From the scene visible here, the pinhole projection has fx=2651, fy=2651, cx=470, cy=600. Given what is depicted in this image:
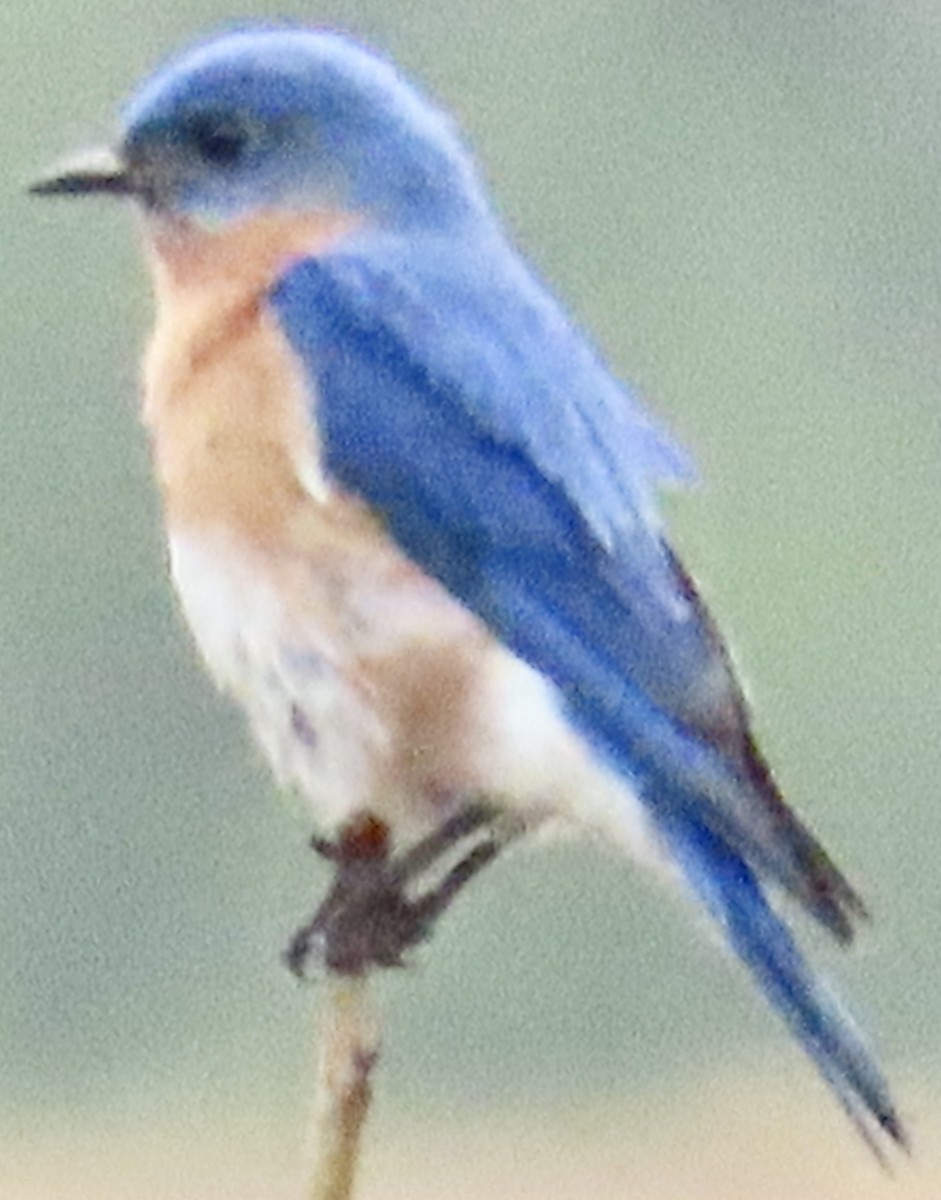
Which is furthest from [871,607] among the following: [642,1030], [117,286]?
[117,286]

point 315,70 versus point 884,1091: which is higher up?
point 315,70

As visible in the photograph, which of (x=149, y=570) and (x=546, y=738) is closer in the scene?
(x=546, y=738)

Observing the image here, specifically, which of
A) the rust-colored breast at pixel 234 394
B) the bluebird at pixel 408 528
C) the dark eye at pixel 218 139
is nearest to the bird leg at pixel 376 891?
the bluebird at pixel 408 528

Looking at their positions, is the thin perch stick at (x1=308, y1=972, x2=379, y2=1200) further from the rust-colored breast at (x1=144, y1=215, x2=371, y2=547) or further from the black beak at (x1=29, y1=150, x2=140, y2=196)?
the black beak at (x1=29, y1=150, x2=140, y2=196)

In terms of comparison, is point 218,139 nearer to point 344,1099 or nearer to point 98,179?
point 98,179

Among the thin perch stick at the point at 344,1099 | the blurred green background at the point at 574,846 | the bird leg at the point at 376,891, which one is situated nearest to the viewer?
the thin perch stick at the point at 344,1099

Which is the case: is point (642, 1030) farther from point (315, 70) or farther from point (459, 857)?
point (315, 70)

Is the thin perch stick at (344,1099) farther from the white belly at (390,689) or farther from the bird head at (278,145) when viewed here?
the bird head at (278,145)
